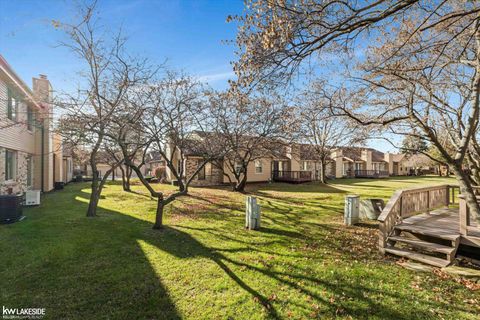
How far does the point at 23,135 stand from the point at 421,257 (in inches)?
701

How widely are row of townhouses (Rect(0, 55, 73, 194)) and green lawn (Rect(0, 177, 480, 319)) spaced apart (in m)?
4.52

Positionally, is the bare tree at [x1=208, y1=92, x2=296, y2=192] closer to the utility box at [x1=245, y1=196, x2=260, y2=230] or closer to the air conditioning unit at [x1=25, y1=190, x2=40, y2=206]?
the utility box at [x1=245, y1=196, x2=260, y2=230]

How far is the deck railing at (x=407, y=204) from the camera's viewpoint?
596 centimetres

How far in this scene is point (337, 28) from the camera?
3959 mm

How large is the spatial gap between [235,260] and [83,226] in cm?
547

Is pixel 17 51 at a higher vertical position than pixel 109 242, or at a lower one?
higher

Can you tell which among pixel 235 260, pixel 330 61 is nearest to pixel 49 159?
pixel 235 260

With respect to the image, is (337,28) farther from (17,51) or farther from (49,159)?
(49,159)

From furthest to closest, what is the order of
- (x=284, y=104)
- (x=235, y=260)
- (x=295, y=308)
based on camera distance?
(x=284, y=104) < (x=235, y=260) < (x=295, y=308)

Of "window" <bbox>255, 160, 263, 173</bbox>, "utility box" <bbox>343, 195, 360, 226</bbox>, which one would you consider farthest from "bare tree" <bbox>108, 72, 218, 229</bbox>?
"window" <bbox>255, 160, 263, 173</bbox>

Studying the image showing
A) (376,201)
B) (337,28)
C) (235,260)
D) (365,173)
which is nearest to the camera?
(337,28)

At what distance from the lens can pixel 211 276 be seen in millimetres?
4500

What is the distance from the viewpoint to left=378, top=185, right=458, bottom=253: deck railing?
5957mm
